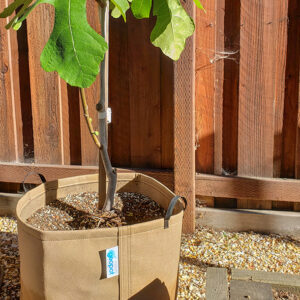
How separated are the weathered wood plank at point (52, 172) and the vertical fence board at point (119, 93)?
0.16 metres

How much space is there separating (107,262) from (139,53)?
61.3 inches

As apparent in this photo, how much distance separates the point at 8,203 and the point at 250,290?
1940 mm

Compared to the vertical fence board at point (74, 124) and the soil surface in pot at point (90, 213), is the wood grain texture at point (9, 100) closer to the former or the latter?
the vertical fence board at point (74, 124)

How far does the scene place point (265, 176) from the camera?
2.67m

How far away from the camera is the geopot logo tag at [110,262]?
1.59 m

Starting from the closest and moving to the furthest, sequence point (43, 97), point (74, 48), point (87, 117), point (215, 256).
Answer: point (74, 48) < point (87, 117) < point (215, 256) < point (43, 97)

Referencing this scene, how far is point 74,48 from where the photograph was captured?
1.38 meters

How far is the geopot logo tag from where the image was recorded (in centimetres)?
159

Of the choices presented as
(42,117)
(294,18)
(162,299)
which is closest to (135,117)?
(42,117)

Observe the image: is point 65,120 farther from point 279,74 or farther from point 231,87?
point 279,74

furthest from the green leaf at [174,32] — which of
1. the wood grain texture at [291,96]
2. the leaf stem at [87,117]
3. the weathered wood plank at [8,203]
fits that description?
the weathered wood plank at [8,203]

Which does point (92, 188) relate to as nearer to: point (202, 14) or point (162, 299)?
point (162, 299)

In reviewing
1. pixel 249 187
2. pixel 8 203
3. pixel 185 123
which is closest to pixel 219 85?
pixel 185 123

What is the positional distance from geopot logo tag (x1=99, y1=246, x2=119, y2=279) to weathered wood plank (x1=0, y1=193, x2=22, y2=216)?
1686 millimetres
